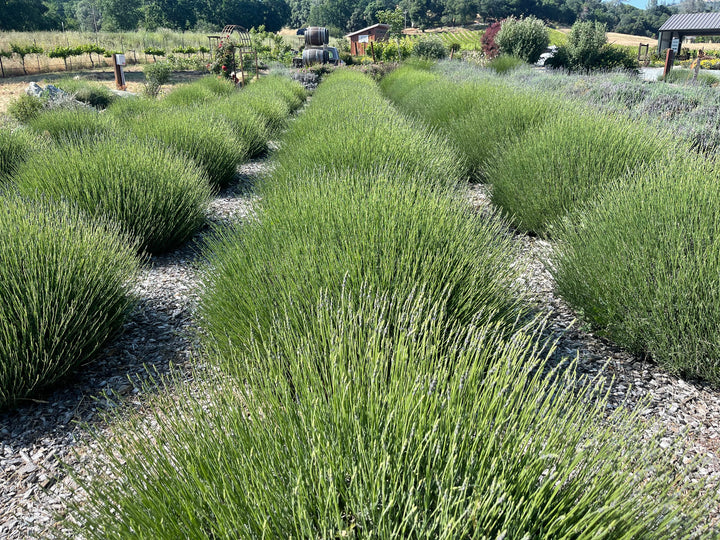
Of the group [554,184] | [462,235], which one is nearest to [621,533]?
[462,235]

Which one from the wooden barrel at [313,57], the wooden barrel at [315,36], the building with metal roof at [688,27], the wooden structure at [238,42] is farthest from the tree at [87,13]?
the building with metal roof at [688,27]

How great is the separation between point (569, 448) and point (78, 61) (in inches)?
1423

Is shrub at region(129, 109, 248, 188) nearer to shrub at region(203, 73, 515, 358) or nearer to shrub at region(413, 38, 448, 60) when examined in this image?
shrub at region(203, 73, 515, 358)

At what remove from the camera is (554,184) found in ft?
13.7

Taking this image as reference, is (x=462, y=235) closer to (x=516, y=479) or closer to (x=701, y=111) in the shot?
(x=516, y=479)

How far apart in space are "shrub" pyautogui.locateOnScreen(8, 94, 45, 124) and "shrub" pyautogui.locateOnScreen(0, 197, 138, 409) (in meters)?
9.11

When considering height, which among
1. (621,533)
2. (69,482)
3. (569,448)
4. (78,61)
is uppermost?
(78,61)

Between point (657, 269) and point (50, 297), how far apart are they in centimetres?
321

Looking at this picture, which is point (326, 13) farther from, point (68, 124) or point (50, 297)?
point (50, 297)

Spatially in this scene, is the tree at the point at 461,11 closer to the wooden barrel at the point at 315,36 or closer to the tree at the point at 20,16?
the wooden barrel at the point at 315,36

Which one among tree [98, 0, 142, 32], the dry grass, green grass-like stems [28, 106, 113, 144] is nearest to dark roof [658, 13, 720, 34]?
the dry grass

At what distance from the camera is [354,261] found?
7.59 feet

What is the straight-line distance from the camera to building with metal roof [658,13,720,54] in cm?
2500

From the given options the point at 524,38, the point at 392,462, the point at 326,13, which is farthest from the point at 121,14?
the point at 392,462
